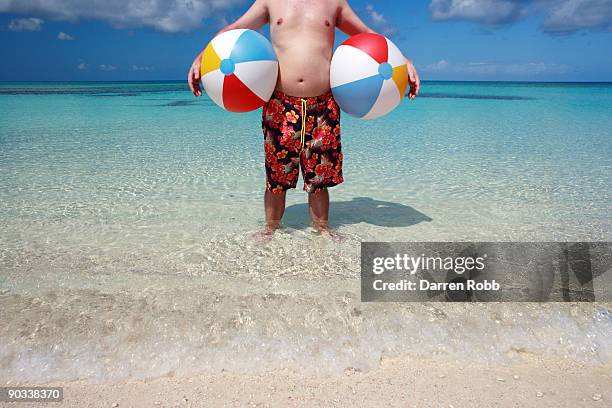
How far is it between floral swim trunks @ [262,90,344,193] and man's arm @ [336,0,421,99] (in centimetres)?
59

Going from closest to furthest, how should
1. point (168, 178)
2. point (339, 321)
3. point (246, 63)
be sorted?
point (339, 321) < point (246, 63) < point (168, 178)

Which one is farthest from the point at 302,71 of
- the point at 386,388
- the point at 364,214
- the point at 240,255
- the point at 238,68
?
the point at 386,388

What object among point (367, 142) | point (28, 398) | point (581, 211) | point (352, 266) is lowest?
point (28, 398)

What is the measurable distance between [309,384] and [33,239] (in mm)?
2959

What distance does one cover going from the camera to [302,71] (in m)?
3.27

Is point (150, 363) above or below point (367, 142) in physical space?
below

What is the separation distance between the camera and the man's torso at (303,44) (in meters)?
3.28

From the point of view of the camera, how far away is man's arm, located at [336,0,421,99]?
334 cm

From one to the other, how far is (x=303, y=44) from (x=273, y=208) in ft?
4.42

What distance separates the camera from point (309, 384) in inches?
82.0

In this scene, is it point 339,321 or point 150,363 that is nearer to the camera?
point 150,363

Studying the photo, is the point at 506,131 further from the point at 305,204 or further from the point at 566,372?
the point at 566,372

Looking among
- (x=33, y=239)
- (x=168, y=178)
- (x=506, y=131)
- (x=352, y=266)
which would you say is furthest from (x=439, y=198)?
(x=506, y=131)

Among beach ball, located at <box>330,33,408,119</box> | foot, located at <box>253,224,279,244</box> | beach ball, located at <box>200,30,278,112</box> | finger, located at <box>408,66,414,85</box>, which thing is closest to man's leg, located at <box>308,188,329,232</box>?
foot, located at <box>253,224,279,244</box>
